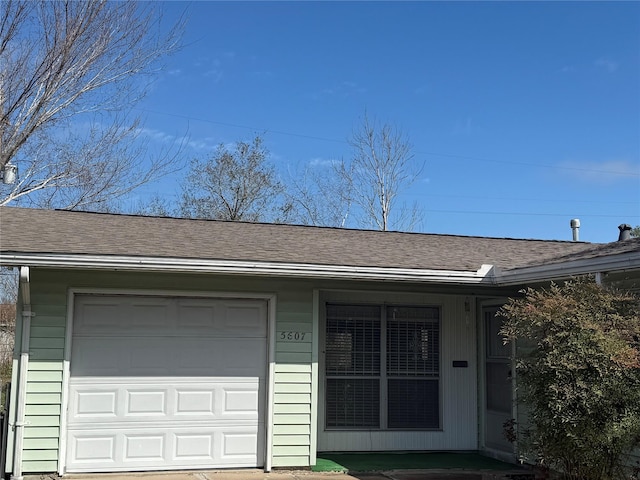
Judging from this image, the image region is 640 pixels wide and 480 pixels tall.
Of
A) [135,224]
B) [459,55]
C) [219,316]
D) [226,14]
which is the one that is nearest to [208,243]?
[219,316]

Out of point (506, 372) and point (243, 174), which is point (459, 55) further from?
point (243, 174)

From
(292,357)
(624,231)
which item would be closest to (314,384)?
(292,357)

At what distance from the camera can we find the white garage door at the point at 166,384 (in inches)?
289

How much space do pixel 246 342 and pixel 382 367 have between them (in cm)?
208

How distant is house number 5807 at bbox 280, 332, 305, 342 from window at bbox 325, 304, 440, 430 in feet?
3.19

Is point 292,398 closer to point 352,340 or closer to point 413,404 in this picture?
point 352,340

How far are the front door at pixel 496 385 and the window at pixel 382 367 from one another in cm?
69

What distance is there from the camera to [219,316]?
7863 mm

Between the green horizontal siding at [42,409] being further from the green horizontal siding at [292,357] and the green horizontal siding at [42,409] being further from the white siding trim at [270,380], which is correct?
the green horizontal siding at [292,357]

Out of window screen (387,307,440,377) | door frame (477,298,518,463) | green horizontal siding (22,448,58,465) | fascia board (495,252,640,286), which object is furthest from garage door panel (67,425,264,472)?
fascia board (495,252,640,286)

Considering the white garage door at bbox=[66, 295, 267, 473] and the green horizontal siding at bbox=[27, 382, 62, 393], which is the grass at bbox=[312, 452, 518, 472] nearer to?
the white garage door at bbox=[66, 295, 267, 473]

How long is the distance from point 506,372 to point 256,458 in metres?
3.45

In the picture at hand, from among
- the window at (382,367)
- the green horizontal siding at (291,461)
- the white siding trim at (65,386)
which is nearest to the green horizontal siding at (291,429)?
the green horizontal siding at (291,461)

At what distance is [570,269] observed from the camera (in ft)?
22.0
